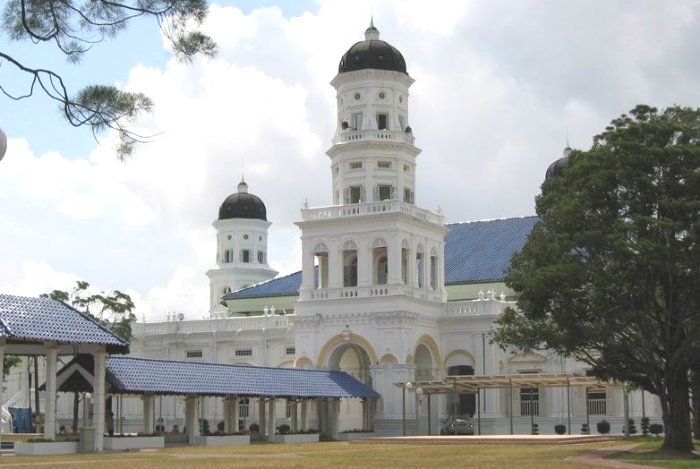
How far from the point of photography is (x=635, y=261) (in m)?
39.5

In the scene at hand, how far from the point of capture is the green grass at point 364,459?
32.8 meters

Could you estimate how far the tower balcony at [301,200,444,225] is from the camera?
214 feet

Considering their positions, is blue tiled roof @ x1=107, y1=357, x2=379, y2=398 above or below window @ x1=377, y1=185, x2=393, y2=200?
below

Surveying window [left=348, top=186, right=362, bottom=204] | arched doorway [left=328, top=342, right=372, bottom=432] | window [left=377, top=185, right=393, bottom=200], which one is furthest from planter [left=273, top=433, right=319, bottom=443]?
window [left=377, top=185, right=393, bottom=200]

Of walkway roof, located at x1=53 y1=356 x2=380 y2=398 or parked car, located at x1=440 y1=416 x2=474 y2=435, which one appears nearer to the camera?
walkway roof, located at x1=53 y1=356 x2=380 y2=398

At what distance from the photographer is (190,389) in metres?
52.8

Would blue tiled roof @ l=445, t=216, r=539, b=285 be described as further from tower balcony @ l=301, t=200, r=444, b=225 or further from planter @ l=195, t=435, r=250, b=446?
planter @ l=195, t=435, r=250, b=446

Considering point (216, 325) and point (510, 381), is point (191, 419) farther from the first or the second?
point (216, 325)

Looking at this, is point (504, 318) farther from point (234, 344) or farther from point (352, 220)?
point (234, 344)

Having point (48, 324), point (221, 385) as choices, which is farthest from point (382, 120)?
point (48, 324)

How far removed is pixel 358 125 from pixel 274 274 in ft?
109

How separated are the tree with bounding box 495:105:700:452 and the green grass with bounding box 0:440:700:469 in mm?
3448

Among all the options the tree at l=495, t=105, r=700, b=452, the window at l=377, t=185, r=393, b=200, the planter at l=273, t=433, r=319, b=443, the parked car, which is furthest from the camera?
the window at l=377, t=185, r=393, b=200

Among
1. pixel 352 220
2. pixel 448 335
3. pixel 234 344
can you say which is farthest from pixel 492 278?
pixel 234 344
